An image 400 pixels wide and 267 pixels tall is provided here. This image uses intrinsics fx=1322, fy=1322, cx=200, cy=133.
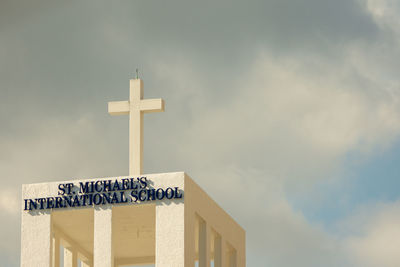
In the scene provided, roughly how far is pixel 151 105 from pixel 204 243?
6530 millimetres

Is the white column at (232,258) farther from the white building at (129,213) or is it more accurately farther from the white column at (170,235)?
the white column at (170,235)

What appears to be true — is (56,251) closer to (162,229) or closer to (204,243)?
(162,229)

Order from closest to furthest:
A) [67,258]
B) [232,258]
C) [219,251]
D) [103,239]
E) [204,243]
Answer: [103,239] → [204,243] → [219,251] → [67,258] → [232,258]

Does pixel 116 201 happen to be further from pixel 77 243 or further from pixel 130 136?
pixel 77 243

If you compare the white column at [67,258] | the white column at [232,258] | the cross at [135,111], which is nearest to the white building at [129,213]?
the cross at [135,111]

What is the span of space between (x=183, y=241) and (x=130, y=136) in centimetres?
623

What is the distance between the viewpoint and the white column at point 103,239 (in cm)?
5475

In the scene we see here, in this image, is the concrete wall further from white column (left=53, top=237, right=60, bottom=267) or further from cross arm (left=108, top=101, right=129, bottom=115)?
cross arm (left=108, top=101, right=129, bottom=115)

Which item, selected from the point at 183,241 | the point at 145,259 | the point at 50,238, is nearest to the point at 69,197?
the point at 50,238

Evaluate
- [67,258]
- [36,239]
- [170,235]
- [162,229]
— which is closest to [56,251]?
[36,239]

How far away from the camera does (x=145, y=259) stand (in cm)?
6531

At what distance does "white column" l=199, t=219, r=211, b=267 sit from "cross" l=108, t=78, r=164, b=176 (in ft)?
12.5

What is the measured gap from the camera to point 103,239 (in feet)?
180

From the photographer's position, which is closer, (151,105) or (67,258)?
(151,105)
